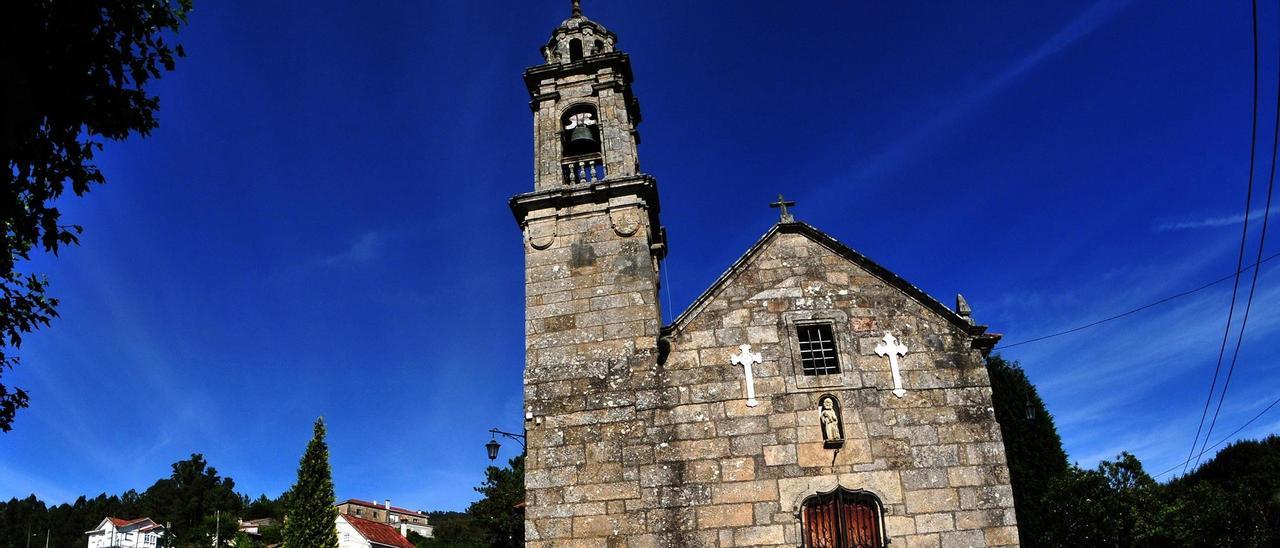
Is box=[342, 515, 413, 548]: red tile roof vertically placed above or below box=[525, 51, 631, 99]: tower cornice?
below

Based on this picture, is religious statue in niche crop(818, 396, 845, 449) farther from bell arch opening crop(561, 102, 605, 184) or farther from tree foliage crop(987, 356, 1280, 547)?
tree foliage crop(987, 356, 1280, 547)

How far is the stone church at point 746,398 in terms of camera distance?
1045cm

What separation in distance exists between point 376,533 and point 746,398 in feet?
142

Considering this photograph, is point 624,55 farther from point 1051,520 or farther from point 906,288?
point 1051,520

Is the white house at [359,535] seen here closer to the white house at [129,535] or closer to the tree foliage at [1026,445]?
the tree foliage at [1026,445]

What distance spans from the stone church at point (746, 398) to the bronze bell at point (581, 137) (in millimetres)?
1188

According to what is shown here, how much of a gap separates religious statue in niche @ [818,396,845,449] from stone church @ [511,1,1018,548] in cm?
2

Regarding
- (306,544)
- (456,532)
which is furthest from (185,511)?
(306,544)

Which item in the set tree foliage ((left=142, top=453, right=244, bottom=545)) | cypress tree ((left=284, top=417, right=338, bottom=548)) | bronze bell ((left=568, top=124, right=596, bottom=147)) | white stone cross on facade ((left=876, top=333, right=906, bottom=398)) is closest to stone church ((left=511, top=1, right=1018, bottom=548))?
white stone cross on facade ((left=876, top=333, right=906, bottom=398))

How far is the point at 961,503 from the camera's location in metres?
10.4

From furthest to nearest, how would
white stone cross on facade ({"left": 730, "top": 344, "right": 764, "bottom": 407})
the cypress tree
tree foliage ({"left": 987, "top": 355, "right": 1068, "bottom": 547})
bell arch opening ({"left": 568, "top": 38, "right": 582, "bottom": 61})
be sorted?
tree foliage ({"left": 987, "top": 355, "right": 1068, "bottom": 547}) → the cypress tree → bell arch opening ({"left": 568, "top": 38, "right": 582, "bottom": 61}) → white stone cross on facade ({"left": 730, "top": 344, "right": 764, "bottom": 407})

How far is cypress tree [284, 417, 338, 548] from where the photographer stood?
86.7 feet

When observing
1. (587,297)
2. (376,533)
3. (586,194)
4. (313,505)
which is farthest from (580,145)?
(376,533)

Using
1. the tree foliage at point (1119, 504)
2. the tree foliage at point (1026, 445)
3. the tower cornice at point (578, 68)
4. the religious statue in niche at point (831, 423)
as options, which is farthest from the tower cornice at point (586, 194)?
the tree foliage at point (1026, 445)
